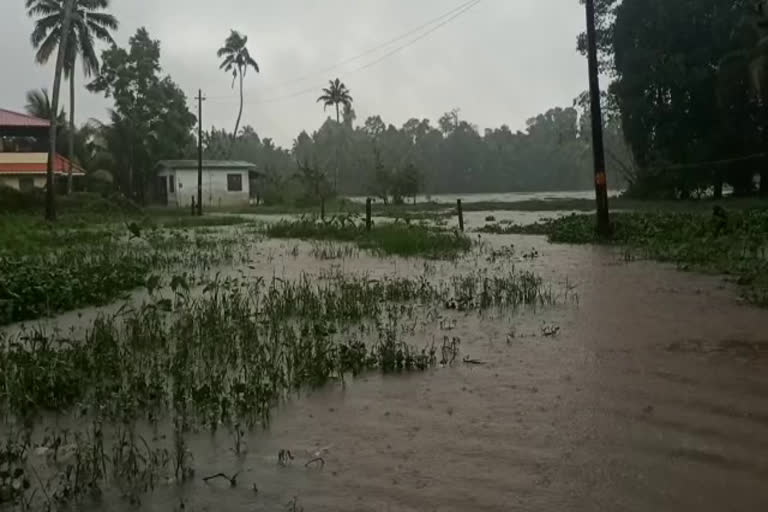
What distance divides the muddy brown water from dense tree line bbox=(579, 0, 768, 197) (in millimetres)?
29331

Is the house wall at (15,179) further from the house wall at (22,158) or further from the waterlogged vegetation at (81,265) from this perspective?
the waterlogged vegetation at (81,265)

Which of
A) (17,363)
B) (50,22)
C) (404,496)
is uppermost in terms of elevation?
(50,22)

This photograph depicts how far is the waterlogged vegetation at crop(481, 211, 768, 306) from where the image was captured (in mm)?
11125

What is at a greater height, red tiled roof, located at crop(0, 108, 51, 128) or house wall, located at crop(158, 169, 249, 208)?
red tiled roof, located at crop(0, 108, 51, 128)

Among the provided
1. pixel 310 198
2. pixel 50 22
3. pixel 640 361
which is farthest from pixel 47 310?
pixel 310 198

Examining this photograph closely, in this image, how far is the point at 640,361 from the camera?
6266 millimetres

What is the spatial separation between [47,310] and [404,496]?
6478 mm

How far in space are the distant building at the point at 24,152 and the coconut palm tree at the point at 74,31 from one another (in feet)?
5.37

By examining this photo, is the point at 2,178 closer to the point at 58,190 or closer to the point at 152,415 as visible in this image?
the point at 58,190

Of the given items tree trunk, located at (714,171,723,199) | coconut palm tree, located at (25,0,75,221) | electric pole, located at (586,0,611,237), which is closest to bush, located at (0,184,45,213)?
coconut palm tree, located at (25,0,75,221)

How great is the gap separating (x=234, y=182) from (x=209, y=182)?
6.47 feet

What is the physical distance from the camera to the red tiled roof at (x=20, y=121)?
A: 3812cm

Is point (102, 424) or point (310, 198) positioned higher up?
point (310, 198)

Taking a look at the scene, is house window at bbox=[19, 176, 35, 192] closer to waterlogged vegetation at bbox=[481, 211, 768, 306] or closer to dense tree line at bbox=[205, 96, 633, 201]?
waterlogged vegetation at bbox=[481, 211, 768, 306]
